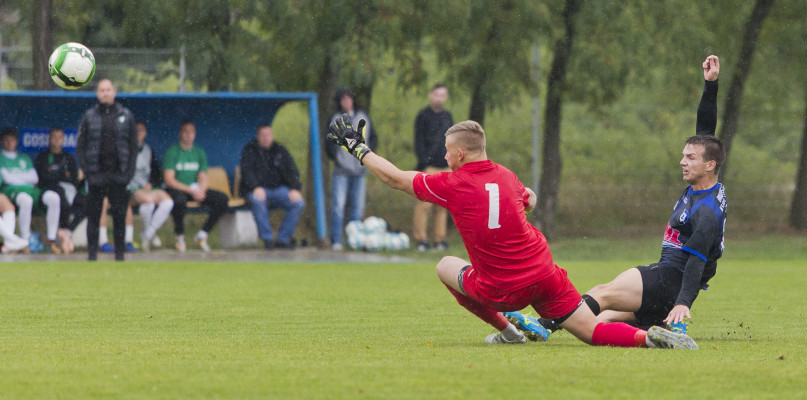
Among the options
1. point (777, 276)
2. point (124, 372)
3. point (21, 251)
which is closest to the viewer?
point (124, 372)

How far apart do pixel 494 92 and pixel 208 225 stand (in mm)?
5712

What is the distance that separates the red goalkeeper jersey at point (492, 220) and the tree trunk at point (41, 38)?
12.3 meters

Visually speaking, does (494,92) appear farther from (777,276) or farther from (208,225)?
(777,276)

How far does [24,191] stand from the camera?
1623cm

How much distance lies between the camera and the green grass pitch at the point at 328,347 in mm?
4969

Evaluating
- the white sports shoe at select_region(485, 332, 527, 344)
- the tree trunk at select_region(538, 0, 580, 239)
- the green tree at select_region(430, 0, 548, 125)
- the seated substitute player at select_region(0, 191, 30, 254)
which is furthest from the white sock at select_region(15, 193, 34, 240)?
the white sports shoe at select_region(485, 332, 527, 344)

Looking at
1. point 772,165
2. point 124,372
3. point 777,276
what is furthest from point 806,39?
point 124,372

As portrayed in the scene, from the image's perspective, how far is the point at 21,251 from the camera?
53.2 feet

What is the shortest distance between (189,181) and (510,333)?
11.3 metres

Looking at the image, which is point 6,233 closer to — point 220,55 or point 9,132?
point 9,132


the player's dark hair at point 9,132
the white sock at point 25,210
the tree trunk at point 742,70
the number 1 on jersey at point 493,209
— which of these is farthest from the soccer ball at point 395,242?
the number 1 on jersey at point 493,209

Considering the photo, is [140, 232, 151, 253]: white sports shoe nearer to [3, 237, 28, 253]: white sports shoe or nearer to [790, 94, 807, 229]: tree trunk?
[3, 237, 28, 253]: white sports shoe

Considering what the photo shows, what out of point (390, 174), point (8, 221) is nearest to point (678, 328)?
point (390, 174)

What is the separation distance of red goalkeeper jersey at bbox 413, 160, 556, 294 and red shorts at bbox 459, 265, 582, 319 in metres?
0.04
